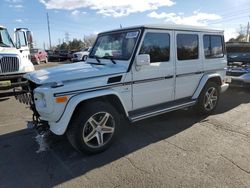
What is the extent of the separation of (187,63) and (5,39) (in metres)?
7.07

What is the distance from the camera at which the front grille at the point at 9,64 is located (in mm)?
7957

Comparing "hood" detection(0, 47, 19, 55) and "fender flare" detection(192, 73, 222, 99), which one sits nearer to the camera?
"fender flare" detection(192, 73, 222, 99)

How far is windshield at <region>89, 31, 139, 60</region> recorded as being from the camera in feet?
15.0

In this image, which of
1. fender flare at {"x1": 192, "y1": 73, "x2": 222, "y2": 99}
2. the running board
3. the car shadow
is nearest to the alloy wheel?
the car shadow

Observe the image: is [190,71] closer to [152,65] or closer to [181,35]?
[181,35]

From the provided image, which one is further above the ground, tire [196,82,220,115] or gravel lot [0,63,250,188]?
tire [196,82,220,115]

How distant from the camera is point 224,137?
4.76 m

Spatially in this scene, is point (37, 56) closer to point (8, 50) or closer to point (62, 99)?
point (8, 50)

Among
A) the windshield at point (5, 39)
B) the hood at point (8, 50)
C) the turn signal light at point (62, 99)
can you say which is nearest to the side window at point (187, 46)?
the turn signal light at point (62, 99)

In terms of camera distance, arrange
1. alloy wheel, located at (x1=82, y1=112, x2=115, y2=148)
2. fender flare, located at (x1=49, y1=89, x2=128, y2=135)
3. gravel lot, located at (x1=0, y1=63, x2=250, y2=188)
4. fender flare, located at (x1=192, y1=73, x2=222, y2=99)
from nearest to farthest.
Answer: gravel lot, located at (x1=0, y1=63, x2=250, y2=188) → fender flare, located at (x1=49, y1=89, x2=128, y2=135) → alloy wheel, located at (x1=82, y1=112, x2=115, y2=148) → fender flare, located at (x1=192, y1=73, x2=222, y2=99)

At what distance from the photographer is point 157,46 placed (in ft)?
15.8

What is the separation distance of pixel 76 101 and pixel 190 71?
2.81m

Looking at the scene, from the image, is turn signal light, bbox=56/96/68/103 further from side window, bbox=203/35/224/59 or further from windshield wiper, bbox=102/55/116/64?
side window, bbox=203/35/224/59

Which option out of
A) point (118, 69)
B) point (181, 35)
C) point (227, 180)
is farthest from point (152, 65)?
point (227, 180)
